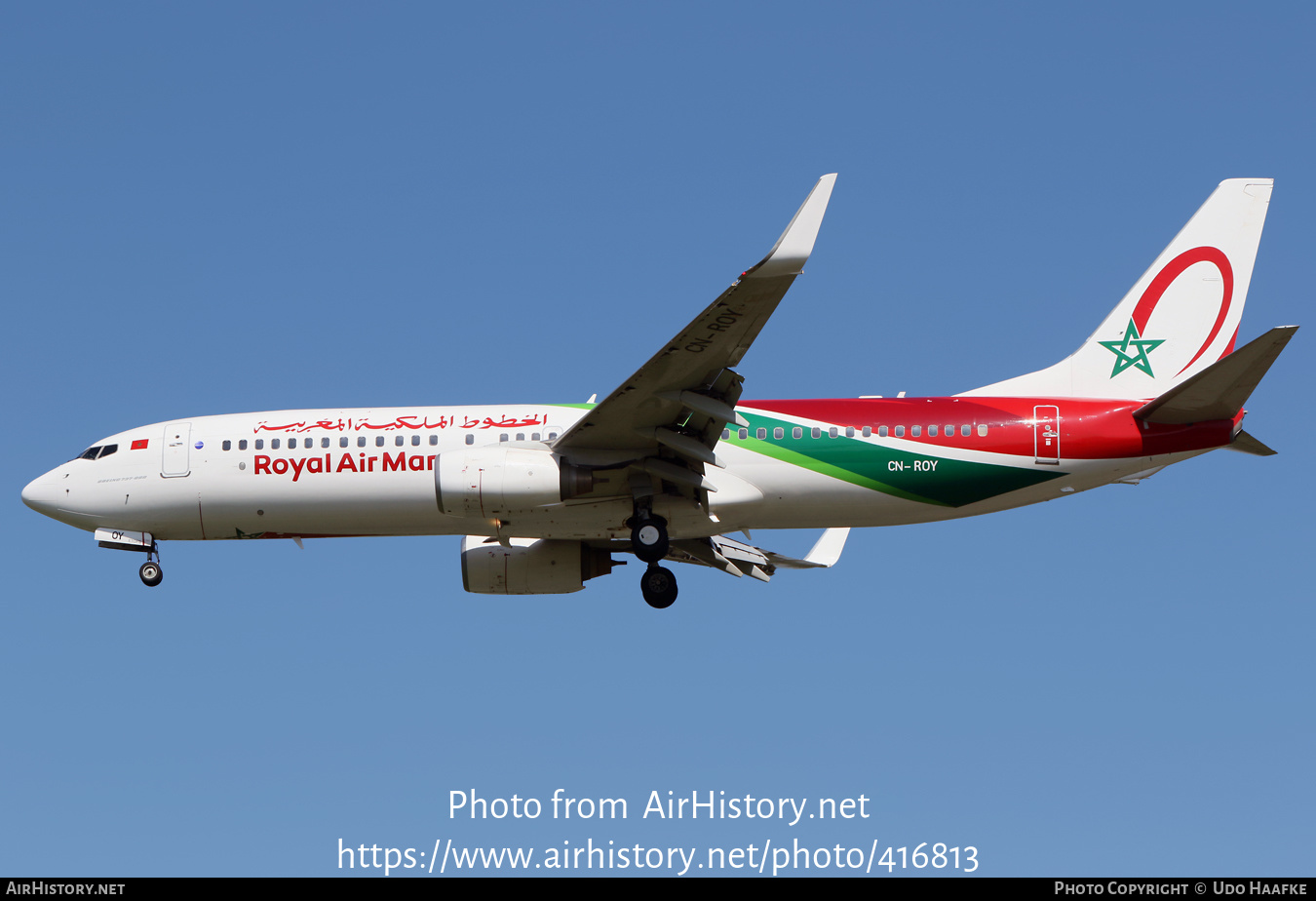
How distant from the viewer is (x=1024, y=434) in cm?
2644

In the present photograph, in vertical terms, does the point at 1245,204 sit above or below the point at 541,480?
above

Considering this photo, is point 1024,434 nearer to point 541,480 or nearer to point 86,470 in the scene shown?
point 541,480

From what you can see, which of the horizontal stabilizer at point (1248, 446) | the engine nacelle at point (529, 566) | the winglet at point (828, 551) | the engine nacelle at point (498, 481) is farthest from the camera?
the winglet at point (828, 551)

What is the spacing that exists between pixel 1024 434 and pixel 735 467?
511 centimetres

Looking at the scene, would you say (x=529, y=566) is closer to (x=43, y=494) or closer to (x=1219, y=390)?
(x=43, y=494)

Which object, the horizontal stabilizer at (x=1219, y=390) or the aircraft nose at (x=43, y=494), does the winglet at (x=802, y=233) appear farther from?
the aircraft nose at (x=43, y=494)

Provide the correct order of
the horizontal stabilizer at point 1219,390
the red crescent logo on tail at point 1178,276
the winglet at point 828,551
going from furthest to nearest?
the winglet at point 828,551, the red crescent logo on tail at point 1178,276, the horizontal stabilizer at point 1219,390

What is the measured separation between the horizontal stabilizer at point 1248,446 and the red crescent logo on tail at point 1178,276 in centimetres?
325

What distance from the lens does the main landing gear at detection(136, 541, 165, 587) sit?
2844 cm

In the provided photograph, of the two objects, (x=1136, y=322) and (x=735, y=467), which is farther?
(x=1136, y=322)

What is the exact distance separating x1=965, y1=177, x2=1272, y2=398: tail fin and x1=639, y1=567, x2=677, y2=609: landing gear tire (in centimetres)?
662

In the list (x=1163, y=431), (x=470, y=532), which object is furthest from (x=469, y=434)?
(x=1163, y=431)

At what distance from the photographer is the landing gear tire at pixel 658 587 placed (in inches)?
1113

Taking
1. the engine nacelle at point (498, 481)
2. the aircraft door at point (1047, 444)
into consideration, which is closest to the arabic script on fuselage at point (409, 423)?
the engine nacelle at point (498, 481)
